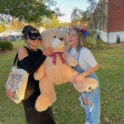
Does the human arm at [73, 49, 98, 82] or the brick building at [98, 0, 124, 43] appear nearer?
the human arm at [73, 49, 98, 82]

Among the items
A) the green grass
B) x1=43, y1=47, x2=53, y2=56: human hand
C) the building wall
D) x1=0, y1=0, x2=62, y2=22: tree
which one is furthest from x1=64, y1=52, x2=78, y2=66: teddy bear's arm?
the building wall

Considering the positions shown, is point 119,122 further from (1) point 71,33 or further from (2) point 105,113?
(1) point 71,33

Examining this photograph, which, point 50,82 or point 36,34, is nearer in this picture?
point 36,34

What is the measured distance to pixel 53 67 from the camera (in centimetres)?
242

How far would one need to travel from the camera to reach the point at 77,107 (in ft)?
13.6

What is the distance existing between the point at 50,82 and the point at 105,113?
1.79m

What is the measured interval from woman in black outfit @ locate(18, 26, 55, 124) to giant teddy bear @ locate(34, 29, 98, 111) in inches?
3.1

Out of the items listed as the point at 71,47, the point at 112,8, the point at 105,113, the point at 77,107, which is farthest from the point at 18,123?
the point at 112,8

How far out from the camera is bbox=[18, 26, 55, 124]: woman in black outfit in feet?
7.11

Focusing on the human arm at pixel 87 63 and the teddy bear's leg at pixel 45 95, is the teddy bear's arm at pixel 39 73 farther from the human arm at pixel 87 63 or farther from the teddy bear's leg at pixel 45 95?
the human arm at pixel 87 63

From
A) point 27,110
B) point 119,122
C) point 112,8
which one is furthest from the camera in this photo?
point 112,8

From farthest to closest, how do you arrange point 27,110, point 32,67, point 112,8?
point 112,8, point 27,110, point 32,67

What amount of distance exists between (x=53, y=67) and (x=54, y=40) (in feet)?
1.07

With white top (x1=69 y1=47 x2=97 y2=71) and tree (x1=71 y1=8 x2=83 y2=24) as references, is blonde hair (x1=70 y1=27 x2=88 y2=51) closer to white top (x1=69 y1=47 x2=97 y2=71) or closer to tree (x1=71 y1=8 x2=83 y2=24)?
white top (x1=69 y1=47 x2=97 y2=71)
